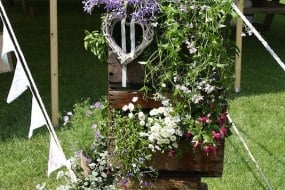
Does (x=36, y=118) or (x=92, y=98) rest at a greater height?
(x=36, y=118)

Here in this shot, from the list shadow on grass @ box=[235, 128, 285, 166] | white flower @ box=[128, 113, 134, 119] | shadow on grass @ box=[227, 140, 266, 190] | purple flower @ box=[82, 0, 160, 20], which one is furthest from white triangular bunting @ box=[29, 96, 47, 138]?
shadow on grass @ box=[235, 128, 285, 166]

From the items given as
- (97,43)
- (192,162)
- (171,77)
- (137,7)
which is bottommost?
(192,162)

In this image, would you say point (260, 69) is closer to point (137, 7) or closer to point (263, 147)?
point (263, 147)

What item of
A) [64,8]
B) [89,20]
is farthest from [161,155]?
[64,8]

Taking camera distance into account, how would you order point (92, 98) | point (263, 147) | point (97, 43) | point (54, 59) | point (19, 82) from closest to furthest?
1. point (97, 43)
2. point (19, 82)
3. point (263, 147)
4. point (54, 59)
5. point (92, 98)

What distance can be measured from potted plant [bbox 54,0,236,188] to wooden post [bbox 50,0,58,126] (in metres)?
2.51

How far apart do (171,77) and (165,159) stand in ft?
1.22

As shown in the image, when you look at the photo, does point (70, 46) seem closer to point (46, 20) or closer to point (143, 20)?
point (46, 20)

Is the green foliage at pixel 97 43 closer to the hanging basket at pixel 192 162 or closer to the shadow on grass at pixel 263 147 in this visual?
the hanging basket at pixel 192 162

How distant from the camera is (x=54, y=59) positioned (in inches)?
196

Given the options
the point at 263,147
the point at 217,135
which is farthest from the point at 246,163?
the point at 217,135

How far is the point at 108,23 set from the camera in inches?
93.4

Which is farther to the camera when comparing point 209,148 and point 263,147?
point 263,147

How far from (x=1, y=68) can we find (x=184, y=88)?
14.6ft
